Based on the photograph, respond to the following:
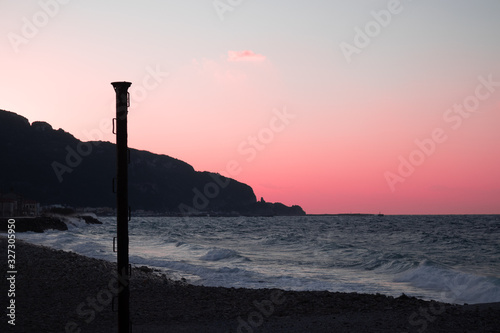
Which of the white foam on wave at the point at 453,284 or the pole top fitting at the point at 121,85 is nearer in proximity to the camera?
the pole top fitting at the point at 121,85

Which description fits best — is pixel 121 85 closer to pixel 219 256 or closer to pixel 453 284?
pixel 453 284

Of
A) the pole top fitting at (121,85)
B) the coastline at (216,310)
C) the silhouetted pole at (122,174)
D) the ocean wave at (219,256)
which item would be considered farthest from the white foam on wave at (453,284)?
the pole top fitting at (121,85)

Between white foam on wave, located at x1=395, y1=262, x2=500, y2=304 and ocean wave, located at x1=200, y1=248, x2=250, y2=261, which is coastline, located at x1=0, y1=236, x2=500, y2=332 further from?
ocean wave, located at x1=200, y1=248, x2=250, y2=261

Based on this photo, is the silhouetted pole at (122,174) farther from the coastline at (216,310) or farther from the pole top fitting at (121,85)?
the coastline at (216,310)

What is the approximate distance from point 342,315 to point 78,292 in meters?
7.59

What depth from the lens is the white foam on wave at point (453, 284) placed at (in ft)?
59.0

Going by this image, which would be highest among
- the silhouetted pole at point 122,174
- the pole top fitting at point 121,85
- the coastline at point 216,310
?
the pole top fitting at point 121,85

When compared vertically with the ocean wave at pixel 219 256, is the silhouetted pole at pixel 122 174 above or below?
above

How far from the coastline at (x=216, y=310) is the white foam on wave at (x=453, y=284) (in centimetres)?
392

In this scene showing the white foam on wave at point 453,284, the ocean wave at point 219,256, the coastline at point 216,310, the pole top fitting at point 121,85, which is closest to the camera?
the pole top fitting at point 121,85

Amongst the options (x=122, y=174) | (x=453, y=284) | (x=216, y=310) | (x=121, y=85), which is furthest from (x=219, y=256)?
(x=121, y=85)

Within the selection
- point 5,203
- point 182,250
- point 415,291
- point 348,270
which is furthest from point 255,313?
point 5,203

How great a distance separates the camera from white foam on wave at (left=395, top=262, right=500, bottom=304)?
18.0m

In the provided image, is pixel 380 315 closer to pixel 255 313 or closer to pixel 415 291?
pixel 255 313
